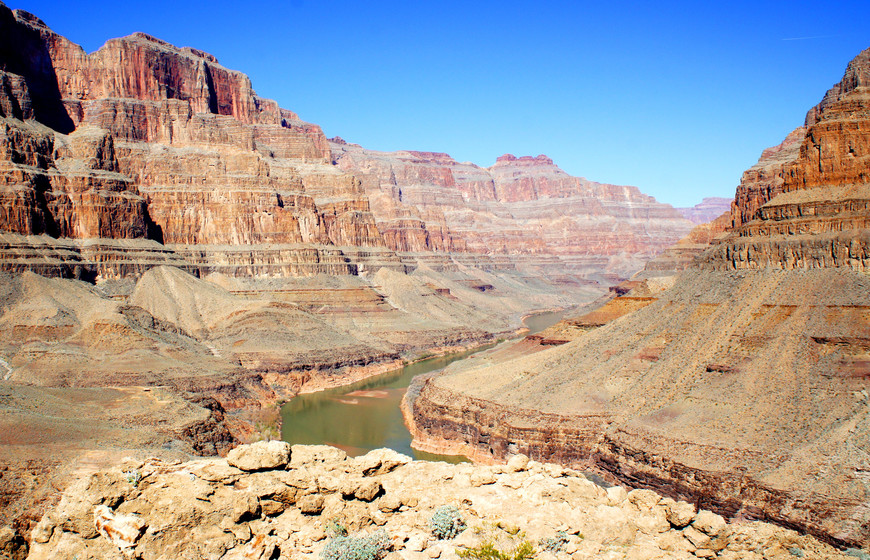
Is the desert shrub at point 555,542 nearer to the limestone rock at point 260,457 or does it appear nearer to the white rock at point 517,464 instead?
the white rock at point 517,464

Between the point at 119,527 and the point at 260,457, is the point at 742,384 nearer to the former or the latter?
the point at 260,457

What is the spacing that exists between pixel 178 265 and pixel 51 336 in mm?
33049

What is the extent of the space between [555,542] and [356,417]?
44.9 meters

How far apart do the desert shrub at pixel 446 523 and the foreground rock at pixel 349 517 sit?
13 centimetres

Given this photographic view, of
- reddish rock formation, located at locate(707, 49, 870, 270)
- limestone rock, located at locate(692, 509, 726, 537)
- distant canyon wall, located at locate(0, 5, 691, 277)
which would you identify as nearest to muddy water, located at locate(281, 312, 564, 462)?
reddish rock formation, located at locate(707, 49, 870, 270)

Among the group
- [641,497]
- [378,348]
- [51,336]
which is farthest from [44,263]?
[641,497]

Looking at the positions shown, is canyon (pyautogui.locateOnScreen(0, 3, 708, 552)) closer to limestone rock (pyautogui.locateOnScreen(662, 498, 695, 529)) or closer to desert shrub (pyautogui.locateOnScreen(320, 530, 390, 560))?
desert shrub (pyautogui.locateOnScreen(320, 530, 390, 560))

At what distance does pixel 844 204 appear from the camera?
41469 mm

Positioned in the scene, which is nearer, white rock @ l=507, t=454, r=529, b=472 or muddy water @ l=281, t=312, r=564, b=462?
white rock @ l=507, t=454, r=529, b=472

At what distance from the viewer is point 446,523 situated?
14852mm

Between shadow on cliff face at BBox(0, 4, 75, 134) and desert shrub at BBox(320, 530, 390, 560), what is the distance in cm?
10105

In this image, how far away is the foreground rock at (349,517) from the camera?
13.9 metres

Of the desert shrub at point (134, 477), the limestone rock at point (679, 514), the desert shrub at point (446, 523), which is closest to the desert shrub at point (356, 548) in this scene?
the desert shrub at point (446, 523)

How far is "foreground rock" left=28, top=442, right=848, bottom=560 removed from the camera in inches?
549
